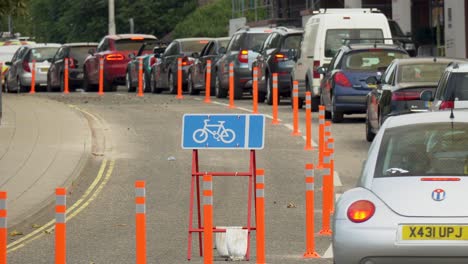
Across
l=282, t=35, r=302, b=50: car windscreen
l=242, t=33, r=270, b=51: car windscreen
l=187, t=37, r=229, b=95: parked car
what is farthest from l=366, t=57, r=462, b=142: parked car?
l=187, t=37, r=229, b=95: parked car

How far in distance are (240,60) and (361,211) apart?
87.3 ft

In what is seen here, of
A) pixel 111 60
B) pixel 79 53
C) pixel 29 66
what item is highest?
pixel 79 53

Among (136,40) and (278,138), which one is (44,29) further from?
(278,138)

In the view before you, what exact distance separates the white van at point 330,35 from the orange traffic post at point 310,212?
1789cm

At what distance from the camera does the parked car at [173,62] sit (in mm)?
41594

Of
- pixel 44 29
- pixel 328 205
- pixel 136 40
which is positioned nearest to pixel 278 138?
pixel 328 205

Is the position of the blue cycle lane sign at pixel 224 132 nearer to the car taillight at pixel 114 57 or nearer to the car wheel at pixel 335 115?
the car wheel at pixel 335 115

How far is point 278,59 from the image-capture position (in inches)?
1344

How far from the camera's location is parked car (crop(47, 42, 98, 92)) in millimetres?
46406

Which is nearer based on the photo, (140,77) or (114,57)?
(140,77)

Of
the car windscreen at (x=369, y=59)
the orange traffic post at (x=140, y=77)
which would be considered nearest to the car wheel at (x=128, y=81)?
the orange traffic post at (x=140, y=77)

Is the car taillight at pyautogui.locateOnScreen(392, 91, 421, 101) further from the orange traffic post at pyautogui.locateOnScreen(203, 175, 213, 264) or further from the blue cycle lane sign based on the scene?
the orange traffic post at pyautogui.locateOnScreen(203, 175, 213, 264)

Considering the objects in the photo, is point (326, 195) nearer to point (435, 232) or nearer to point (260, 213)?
point (260, 213)

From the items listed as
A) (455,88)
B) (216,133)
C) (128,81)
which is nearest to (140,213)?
(216,133)
